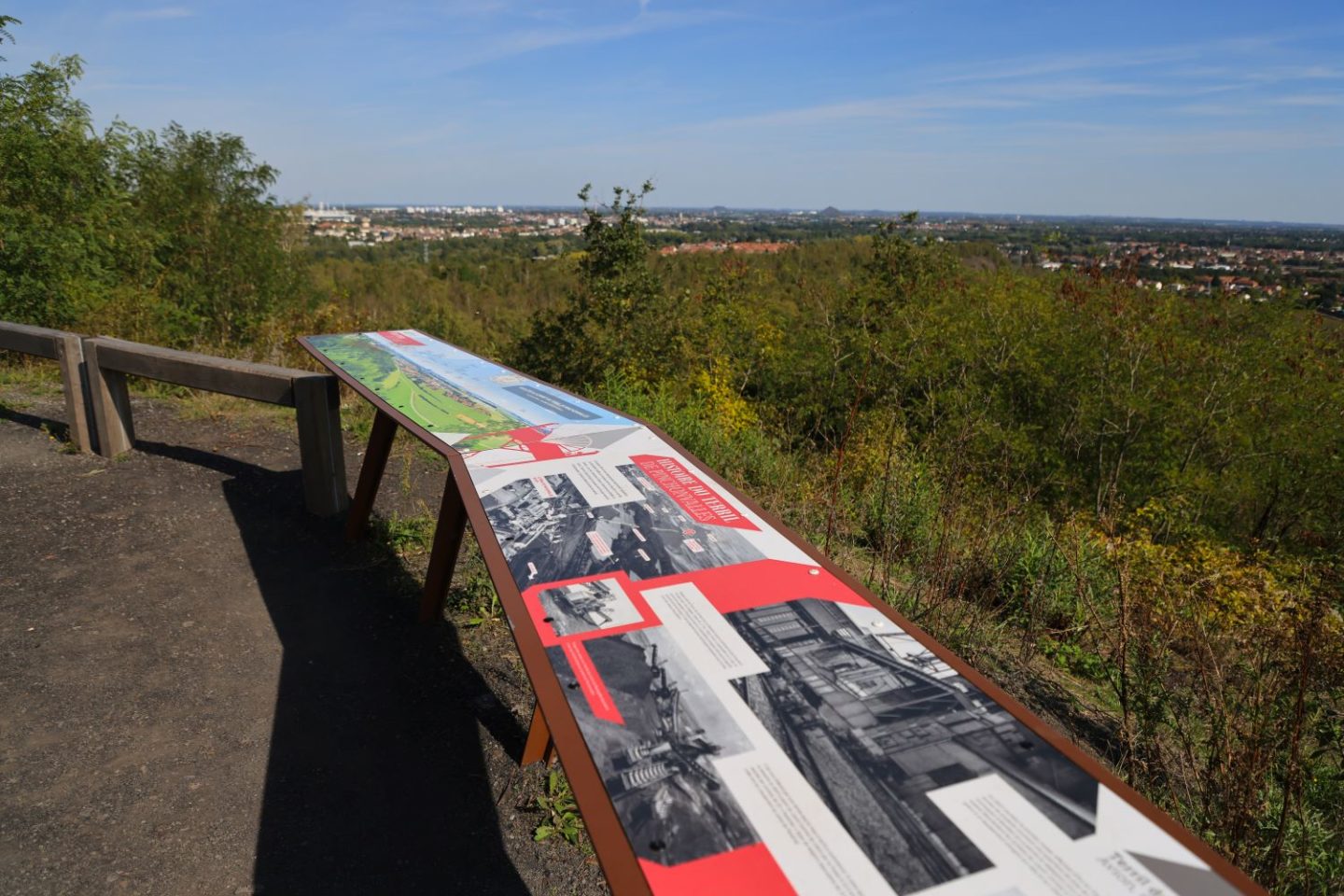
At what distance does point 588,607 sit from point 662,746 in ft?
1.42

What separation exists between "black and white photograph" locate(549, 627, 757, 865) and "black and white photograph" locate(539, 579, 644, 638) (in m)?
0.06

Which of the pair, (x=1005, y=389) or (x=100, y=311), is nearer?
(x=100, y=311)

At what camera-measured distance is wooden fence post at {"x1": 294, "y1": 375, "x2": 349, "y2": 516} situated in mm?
3900

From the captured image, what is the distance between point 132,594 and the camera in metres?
3.36

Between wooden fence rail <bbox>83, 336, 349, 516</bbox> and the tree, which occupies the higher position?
the tree

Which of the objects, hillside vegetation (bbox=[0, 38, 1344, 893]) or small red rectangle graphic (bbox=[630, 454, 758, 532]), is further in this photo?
hillside vegetation (bbox=[0, 38, 1344, 893])

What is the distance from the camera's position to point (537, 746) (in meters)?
2.41

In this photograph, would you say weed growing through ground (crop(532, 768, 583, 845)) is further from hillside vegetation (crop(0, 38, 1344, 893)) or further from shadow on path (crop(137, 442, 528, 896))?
hillside vegetation (crop(0, 38, 1344, 893))

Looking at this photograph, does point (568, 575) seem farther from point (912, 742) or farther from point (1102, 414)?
point (1102, 414)

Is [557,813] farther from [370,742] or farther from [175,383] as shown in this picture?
[175,383]

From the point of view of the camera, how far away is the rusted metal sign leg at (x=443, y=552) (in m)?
2.84

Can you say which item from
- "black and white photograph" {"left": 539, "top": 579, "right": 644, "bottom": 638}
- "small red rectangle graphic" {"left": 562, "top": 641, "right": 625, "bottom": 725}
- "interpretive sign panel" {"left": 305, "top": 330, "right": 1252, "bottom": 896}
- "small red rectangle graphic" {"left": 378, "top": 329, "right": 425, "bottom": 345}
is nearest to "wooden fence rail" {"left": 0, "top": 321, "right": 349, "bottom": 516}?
"small red rectangle graphic" {"left": 378, "top": 329, "right": 425, "bottom": 345}

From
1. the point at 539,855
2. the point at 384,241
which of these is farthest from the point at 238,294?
the point at 384,241

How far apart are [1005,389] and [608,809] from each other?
38.3 feet
